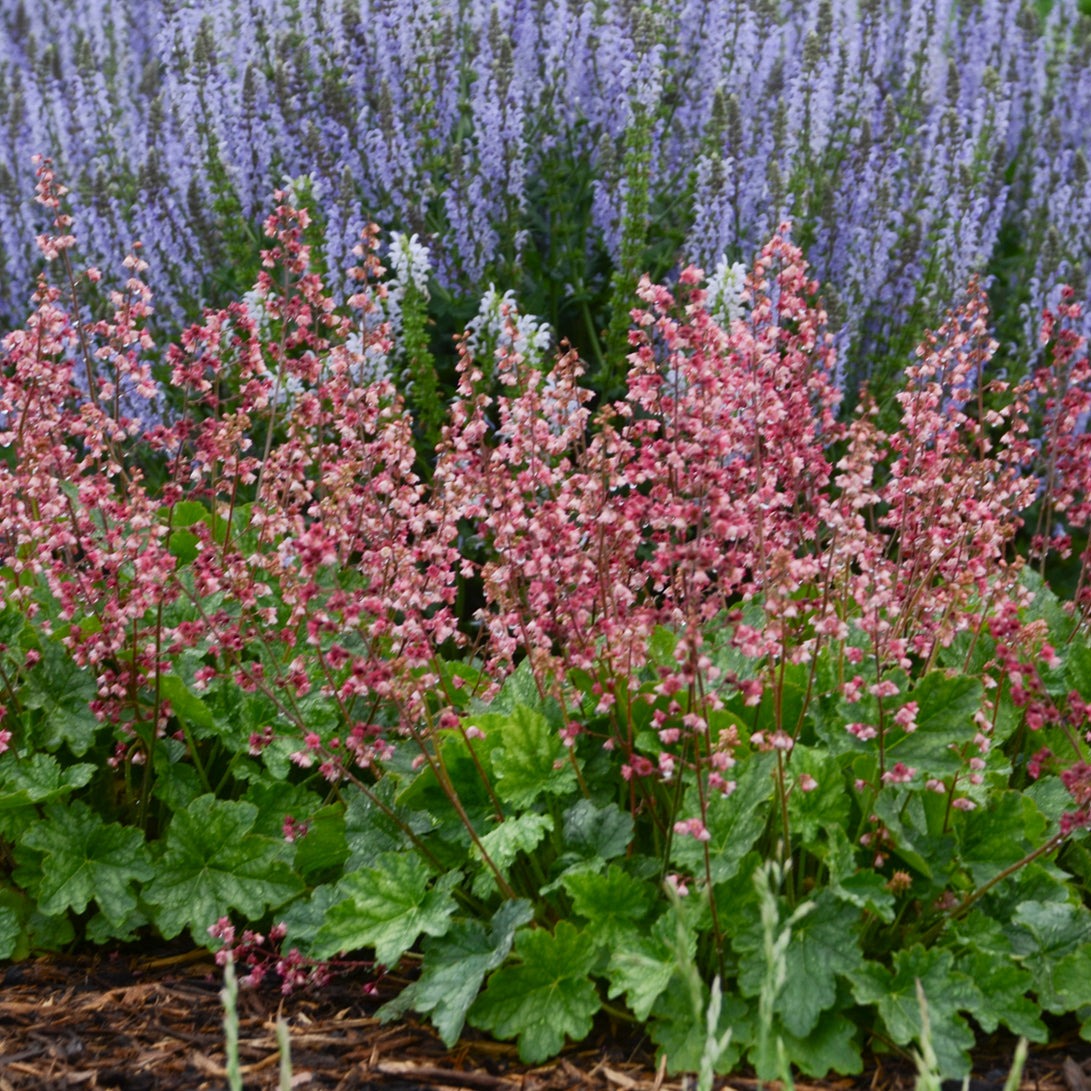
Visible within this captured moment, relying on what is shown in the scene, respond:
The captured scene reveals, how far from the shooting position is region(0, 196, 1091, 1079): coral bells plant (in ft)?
7.68

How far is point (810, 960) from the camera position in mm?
2326

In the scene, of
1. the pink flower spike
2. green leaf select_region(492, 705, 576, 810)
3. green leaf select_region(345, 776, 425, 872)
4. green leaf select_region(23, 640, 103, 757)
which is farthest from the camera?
green leaf select_region(23, 640, 103, 757)

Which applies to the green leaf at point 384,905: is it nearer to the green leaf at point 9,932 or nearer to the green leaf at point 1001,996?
the green leaf at point 9,932

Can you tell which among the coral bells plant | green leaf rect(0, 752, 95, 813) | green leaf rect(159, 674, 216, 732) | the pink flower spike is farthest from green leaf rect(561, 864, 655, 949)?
green leaf rect(0, 752, 95, 813)

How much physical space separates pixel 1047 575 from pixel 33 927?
4.14 metres

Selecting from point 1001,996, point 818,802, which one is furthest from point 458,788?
point 1001,996

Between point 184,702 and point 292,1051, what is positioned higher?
point 184,702

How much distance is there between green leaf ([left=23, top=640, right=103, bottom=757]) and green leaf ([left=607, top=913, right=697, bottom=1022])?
4.07 feet

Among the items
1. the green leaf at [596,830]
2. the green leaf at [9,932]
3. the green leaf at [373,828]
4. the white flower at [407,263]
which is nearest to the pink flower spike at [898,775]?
the green leaf at [596,830]

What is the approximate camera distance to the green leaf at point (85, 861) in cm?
277

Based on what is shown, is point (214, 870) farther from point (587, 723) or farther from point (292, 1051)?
point (587, 723)

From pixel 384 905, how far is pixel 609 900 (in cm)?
40

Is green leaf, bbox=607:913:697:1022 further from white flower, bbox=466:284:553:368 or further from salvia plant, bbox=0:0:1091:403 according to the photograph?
salvia plant, bbox=0:0:1091:403

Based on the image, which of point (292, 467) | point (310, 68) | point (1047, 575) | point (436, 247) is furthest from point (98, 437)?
point (1047, 575)
